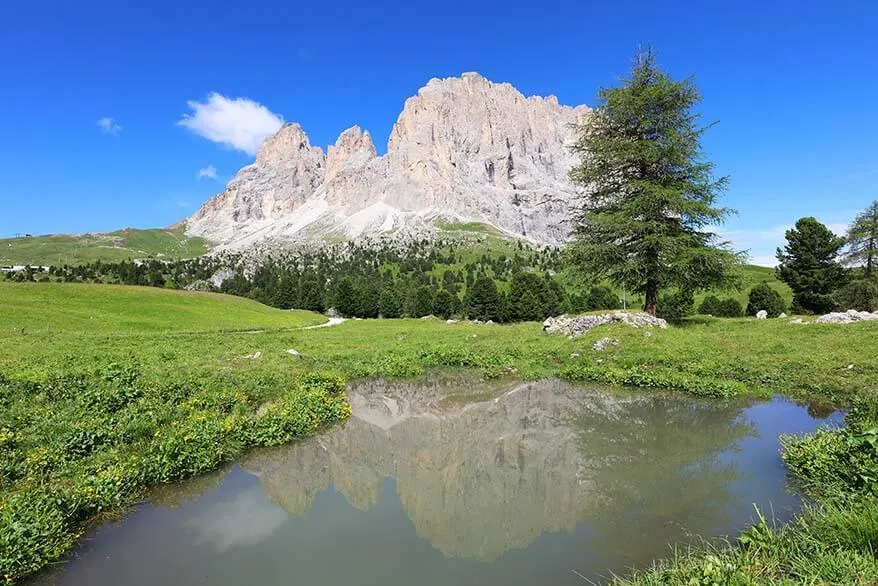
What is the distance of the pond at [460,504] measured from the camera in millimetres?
7785

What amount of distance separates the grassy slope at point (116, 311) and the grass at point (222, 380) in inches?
108

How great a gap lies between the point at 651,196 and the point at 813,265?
51.7 meters

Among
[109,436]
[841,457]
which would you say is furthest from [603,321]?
[109,436]

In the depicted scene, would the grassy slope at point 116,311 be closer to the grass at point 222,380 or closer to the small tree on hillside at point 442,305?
the grass at point 222,380

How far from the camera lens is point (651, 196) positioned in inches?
1179

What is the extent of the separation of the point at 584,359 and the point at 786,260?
6079cm

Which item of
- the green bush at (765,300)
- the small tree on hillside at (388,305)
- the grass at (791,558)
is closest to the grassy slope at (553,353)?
the grass at (791,558)

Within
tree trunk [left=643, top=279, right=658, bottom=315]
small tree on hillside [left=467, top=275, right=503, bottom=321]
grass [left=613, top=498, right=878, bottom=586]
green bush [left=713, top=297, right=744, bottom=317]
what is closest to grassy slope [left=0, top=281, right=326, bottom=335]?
tree trunk [left=643, top=279, right=658, bottom=315]

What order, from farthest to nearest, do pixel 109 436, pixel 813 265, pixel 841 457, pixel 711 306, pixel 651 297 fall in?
1. pixel 711 306
2. pixel 813 265
3. pixel 651 297
4. pixel 109 436
5. pixel 841 457

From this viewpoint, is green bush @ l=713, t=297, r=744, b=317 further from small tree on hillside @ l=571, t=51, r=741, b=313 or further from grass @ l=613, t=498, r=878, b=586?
grass @ l=613, t=498, r=878, b=586

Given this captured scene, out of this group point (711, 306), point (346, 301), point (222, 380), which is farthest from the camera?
point (346, 301)

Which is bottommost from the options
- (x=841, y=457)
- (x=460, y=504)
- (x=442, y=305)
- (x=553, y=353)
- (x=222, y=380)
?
(x=442, y=305)

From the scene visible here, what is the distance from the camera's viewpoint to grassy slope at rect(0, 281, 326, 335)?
4359 cm

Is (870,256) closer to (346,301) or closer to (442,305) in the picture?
(442,305)
